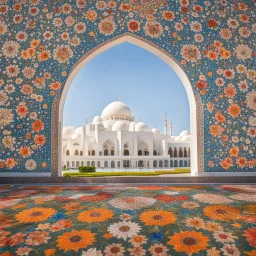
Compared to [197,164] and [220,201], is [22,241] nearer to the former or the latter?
[220,201]

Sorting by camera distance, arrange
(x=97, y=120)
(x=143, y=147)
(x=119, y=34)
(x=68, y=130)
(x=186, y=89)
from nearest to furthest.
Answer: (x=119, y=34) → (x=186, y=89) → (x=143, y=147) → (x=97, y=120) → (x=68, y=130)

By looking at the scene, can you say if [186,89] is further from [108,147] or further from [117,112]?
[117,112]

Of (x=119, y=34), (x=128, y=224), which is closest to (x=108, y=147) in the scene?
(x=119, y=34)

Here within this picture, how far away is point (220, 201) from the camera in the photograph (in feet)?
6.31

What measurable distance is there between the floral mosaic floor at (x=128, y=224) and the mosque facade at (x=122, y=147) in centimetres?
1237

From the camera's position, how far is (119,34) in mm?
3268

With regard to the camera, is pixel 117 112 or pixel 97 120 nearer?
pixel 117 112

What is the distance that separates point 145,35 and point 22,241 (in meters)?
2.72

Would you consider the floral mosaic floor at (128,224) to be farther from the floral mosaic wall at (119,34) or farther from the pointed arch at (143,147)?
the pointed arch at (143,147)

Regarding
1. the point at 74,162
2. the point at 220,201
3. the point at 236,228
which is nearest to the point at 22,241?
the point at 236,228

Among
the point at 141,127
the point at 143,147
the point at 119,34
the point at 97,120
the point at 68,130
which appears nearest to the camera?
the point at 119,34

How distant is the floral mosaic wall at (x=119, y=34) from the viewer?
309 centimetres

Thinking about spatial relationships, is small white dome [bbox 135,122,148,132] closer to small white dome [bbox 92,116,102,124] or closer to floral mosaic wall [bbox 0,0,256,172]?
small white dome [bbox 92,116,102,124]

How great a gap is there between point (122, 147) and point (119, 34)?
13326 millimetres
